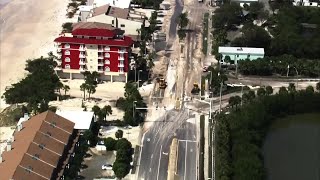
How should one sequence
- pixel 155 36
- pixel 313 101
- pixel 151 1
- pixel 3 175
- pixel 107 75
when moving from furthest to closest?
pixel 151 1, pixel 155 36, pixel 107 75, pixel 313 101, pixel 3 175

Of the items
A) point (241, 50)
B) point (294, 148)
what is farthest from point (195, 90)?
point (294, 148)

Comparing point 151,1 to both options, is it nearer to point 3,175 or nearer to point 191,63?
point 191,63

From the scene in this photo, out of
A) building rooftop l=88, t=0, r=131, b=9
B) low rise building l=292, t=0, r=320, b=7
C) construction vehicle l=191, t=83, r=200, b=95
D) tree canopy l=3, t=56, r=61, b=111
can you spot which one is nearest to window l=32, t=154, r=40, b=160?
tree canopy l=3, t=56, r=61, b=111

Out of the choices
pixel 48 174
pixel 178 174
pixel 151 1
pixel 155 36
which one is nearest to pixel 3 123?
pixel 48 174

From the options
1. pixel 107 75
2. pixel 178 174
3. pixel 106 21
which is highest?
pixel 106 21

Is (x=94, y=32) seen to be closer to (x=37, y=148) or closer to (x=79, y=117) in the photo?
(x=79, y=117)

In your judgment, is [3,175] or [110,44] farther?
[110,44]
